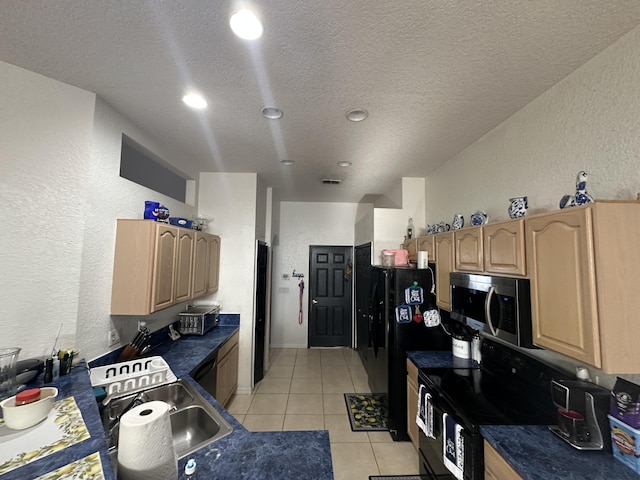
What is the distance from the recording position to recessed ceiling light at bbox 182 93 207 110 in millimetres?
1794

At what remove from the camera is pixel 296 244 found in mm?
5137

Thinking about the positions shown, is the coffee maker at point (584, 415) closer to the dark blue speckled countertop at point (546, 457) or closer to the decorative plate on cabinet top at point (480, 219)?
the dark blue speckled countertop at point (546, 457)

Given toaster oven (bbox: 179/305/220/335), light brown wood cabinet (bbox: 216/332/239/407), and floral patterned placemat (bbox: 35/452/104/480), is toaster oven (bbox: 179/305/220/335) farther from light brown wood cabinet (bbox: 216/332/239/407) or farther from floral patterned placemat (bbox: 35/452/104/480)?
floral patterned placemat (bbox: 35/452/104/480)

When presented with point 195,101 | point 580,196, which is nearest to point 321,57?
point 195,101

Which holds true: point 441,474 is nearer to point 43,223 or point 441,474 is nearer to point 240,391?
point 240,391

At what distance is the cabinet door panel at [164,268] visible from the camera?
2070mm

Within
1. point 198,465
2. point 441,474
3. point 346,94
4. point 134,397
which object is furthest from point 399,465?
point 346,94

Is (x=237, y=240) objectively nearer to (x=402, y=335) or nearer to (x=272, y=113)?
(x=272, y=113)

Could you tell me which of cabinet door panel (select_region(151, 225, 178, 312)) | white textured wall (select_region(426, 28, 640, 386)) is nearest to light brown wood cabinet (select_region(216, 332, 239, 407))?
cabinet door panel (select_region(151, 225, 178, 312))

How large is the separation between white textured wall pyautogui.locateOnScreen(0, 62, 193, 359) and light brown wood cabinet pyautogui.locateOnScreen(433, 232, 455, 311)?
271 cm

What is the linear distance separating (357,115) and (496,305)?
163cm

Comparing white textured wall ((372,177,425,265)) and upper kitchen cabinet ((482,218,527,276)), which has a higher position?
white textured wall ((372,177,425,265))

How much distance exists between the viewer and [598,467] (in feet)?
3.54

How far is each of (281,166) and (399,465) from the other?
3204 millimetres
